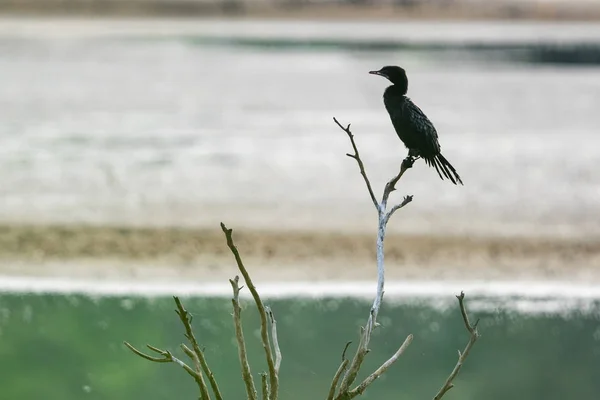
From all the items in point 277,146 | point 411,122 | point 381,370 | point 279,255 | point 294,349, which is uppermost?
point 411,122

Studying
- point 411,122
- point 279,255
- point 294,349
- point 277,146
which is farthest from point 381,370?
point 277,146

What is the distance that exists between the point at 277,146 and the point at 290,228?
1806mm

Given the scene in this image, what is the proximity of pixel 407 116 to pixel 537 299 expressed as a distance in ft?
9.45

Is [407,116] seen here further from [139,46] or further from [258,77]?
[139,46]

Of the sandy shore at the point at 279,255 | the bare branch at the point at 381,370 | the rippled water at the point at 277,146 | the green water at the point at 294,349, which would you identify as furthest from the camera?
the rippled water at the point at 277,146

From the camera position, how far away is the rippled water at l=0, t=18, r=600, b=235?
5.36 m

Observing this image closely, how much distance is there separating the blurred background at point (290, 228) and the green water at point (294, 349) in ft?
0.03

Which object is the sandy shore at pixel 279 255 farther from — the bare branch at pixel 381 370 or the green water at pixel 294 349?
→ the bare branch at pixel 381 370

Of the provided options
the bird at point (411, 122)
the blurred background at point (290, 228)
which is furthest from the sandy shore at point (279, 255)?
the bird at point (411, 122)

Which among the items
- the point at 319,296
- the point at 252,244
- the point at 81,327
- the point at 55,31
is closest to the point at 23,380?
the point at 81,327

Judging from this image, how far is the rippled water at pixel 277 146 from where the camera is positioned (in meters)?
5.36

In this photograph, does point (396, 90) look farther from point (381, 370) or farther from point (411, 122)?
point (381, 370)

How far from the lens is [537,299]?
4109 mm

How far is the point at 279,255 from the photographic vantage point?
4.66 metres
